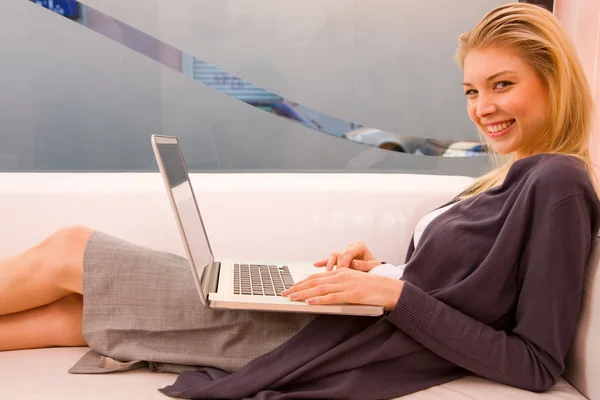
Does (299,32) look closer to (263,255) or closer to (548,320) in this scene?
(263,255)

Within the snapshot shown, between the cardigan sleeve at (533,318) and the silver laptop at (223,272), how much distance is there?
0.34 ft

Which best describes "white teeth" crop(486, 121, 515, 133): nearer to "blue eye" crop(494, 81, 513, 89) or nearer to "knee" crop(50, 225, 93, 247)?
"blue eye" crop(494, 81, 513, 89)

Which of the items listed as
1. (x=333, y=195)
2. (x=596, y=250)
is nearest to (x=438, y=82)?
(x=333, y=195)

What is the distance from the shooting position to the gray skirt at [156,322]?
4.71 ft

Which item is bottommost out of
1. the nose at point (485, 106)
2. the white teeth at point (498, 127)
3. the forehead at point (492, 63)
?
the white teeth at point (498, 127)

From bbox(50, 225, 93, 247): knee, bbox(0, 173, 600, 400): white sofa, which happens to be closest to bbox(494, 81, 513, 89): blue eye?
bbox(0, 173, 600, 400): white sofa

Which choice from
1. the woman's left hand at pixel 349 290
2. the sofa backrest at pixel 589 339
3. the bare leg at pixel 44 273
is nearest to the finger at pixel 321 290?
the woman's left hand at pixel 349 290

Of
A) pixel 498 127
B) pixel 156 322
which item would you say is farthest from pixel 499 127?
pixel 156 322

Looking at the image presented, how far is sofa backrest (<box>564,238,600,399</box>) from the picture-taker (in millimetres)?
1248

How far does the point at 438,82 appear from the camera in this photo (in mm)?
2893

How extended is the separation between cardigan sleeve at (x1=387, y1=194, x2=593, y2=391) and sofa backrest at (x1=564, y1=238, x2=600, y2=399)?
0.03m

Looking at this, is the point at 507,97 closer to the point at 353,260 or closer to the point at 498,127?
the point at 498,127

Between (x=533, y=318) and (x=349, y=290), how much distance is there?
0.37 m

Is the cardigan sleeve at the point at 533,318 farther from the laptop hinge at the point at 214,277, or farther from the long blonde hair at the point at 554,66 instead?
the laptop hinge at the point at 214,277
